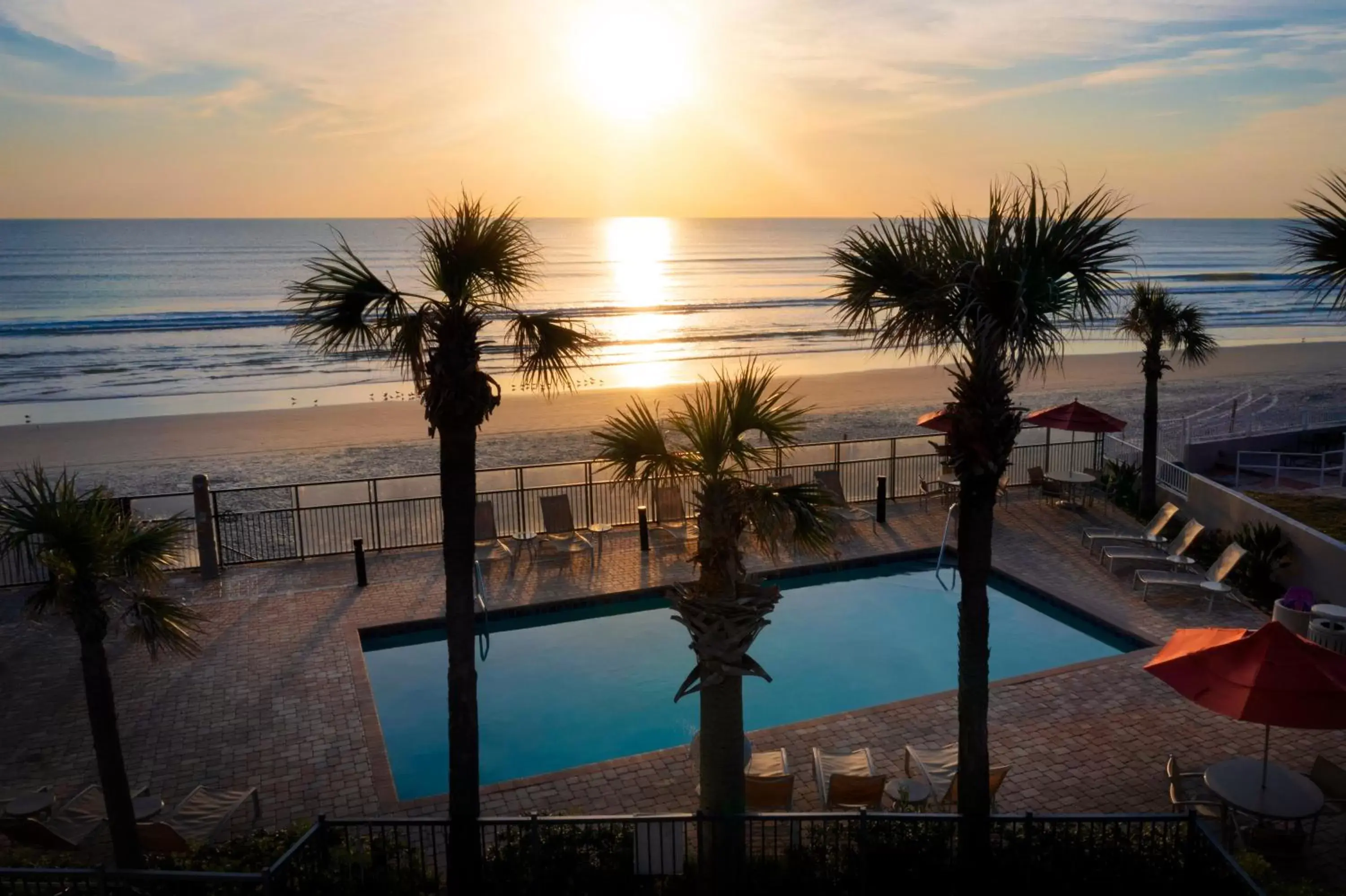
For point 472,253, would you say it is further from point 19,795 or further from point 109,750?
point 19,795

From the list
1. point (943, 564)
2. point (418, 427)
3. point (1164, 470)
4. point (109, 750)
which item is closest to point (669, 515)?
point (943, 564)

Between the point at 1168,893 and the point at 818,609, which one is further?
the point at 818,609

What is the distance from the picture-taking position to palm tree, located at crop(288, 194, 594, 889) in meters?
7.46

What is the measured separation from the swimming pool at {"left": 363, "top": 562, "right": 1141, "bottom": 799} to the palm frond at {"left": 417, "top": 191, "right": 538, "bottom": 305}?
5.97 meters

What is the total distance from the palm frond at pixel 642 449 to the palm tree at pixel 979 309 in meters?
1.67

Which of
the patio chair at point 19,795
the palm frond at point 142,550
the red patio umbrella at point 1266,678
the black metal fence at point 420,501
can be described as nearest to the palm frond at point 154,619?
the palm frond at point 142,550

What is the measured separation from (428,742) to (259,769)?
6.83ft

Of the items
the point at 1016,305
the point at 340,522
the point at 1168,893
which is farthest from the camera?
the point at 340,522

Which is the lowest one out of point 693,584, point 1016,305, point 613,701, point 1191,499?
point 613,701

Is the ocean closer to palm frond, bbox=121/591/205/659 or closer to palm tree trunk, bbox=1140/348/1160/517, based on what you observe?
palm frond, bbox=121/591/205/659

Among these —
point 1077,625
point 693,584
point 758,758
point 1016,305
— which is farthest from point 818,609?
point 1016,305

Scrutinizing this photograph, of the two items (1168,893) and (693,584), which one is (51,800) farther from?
(1168,893)

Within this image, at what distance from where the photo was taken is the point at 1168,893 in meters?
7.55

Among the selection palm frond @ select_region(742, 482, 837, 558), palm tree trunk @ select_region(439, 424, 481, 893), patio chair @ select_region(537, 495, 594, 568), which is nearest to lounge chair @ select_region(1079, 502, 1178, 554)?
patio chair @ select_region(537, 495, 594, 568)
